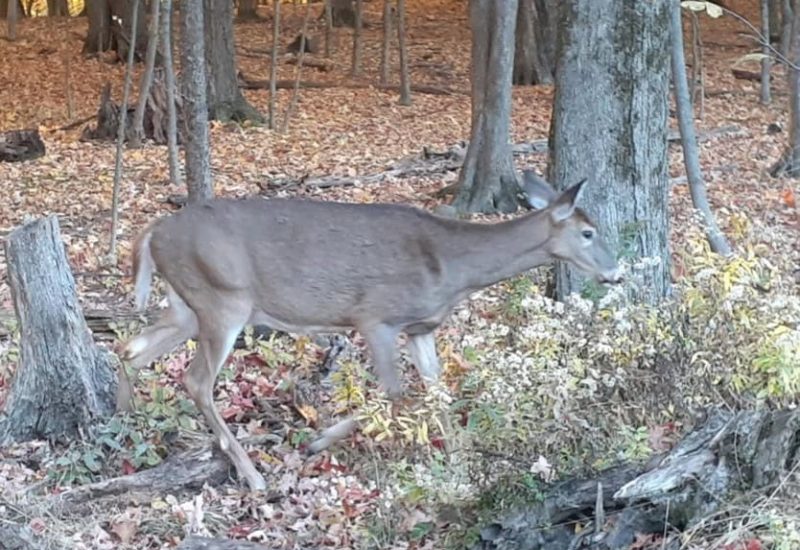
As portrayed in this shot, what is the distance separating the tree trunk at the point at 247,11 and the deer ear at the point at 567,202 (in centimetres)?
2568

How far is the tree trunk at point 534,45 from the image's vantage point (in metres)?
22.2

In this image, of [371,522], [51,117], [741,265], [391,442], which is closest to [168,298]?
[391,442]

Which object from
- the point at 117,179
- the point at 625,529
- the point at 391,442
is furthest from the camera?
the point at 117,179

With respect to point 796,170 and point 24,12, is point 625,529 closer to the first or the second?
point 796,170

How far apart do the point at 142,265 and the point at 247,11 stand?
25919 millimetres

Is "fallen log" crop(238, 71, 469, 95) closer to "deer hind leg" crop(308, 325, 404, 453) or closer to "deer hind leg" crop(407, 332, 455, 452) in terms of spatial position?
"deer hind leg" crop(407, 332, 455, 452)

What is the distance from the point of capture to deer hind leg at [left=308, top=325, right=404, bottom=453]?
21.4 ft

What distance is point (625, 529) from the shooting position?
14.8ft

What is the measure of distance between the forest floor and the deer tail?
581 millimetres

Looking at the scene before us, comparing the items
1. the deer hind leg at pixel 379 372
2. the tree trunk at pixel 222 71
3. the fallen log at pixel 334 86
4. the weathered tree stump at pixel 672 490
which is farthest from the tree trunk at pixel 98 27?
the weathered tree stump at pixel 672 490

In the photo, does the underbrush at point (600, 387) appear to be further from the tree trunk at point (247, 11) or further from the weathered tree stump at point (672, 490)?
the tree trunk at point (247, 11)

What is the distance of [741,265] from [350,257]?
6.90 ft

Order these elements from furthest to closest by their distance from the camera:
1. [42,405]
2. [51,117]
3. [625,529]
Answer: [51,117] → [42,405] → [625,529]

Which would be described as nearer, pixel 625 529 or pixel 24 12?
pixel 625 529
